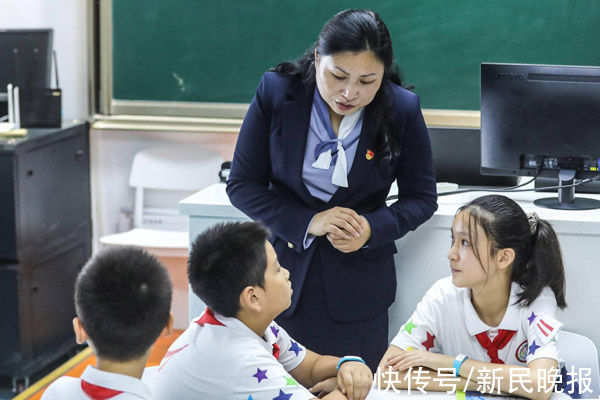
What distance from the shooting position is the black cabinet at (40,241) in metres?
3.24

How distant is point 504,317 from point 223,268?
71 cm

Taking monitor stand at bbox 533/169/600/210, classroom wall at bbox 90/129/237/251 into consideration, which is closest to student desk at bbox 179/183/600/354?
monitor stand at bbox 533/169/600/210

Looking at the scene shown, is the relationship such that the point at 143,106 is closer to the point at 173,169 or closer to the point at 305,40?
the point at 173,169

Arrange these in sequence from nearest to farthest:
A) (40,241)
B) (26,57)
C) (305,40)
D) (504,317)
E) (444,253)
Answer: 1. (504,317)
2. (444,253)
3. (40,241)
4. (26,57)
5. (305,40)

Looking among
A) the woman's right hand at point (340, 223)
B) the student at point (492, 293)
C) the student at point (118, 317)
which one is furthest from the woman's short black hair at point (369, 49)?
the student at point (118, 317)

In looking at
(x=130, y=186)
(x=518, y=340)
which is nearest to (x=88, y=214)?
(x=130, y=186)

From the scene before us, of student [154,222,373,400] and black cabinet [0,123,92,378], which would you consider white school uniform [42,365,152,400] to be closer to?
student [154,222,373,400]

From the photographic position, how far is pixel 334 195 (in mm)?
1997

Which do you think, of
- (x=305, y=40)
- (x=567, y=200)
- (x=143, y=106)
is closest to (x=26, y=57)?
(x=143, y=106)

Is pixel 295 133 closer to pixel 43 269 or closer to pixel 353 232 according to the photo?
pixel 353 232

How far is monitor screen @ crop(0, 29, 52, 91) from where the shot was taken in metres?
3.51

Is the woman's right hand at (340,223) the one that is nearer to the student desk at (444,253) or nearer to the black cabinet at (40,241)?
the student desk at (444,253)

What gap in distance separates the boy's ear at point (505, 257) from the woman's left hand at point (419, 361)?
0.27 metres

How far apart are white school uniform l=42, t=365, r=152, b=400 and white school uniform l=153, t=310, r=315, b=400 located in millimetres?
204
